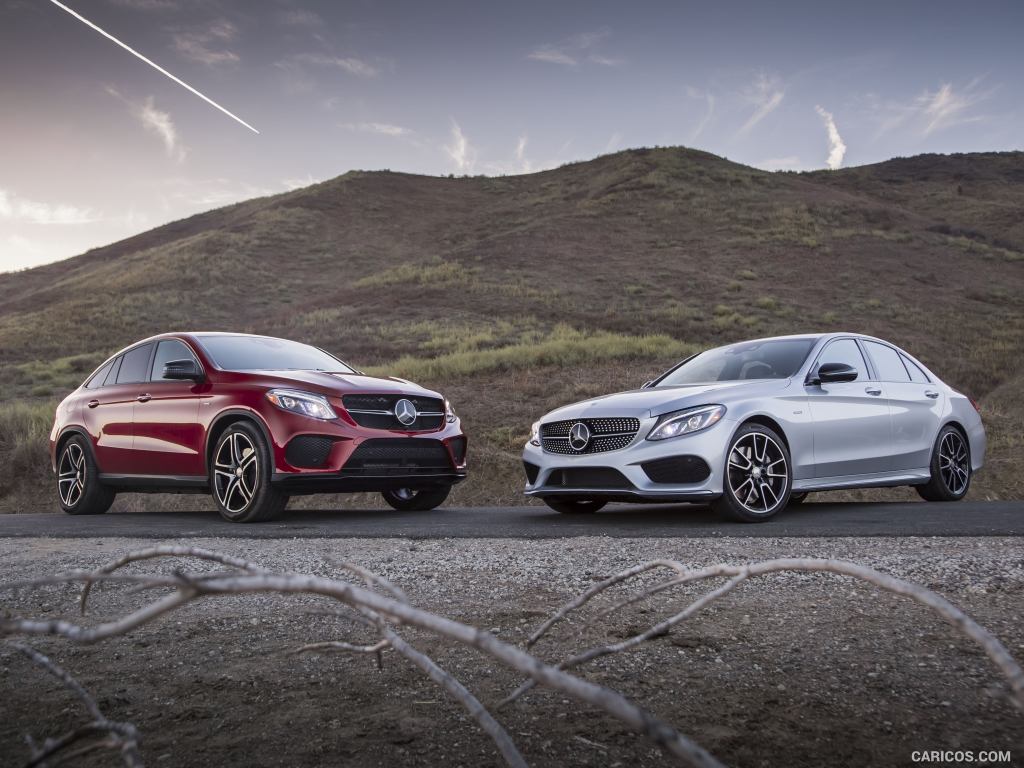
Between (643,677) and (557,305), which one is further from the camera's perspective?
(557,305)

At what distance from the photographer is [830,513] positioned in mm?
8656

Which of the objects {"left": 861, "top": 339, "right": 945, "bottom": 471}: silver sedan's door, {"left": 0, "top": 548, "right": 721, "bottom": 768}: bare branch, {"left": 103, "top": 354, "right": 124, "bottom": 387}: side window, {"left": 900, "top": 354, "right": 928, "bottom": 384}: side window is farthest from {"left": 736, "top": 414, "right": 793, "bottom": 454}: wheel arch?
{"left": 0, "top": 548, "right": 721, "bottom": 768}: bare branch

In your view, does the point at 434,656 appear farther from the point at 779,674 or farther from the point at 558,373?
the point at 558,373

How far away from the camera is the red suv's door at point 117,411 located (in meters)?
9.73

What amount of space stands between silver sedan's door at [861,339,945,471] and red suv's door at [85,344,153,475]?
24.2 feet

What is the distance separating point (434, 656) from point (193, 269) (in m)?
50.1

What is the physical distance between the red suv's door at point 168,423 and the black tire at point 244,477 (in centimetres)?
24

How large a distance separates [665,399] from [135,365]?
18.7 feet

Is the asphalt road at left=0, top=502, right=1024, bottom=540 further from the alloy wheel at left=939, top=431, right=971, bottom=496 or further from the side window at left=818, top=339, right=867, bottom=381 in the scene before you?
the side window at left=818, top=339, right=867, bottom=381

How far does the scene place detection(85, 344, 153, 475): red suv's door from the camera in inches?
383

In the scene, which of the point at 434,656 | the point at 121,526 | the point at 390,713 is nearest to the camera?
the point at 390,713

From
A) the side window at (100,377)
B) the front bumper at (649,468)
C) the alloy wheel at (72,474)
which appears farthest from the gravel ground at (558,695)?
the side window at (100,377)

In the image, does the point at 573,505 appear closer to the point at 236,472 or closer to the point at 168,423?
the point at 236,472

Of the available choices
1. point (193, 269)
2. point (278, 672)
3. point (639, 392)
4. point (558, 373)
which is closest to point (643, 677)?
point (278, 672)
